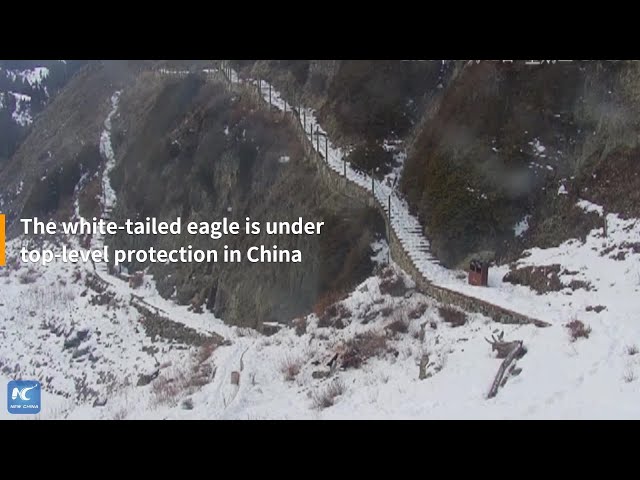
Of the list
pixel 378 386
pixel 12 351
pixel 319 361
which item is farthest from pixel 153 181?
pixel 378 386

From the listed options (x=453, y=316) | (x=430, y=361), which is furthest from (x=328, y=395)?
(x=453, y=316)

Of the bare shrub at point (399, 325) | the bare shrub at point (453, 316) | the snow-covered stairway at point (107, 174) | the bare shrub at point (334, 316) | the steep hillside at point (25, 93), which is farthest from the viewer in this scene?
the steep hillside at point (25, 93)

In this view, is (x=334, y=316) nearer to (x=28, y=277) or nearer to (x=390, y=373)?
(x=390, y=373)

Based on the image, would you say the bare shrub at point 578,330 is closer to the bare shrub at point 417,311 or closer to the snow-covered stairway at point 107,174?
the bare shrub at point 417,311

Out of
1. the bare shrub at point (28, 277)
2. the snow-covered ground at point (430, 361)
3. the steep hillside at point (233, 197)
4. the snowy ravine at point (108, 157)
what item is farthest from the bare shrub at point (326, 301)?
the snowy ravine at point (108, 157)

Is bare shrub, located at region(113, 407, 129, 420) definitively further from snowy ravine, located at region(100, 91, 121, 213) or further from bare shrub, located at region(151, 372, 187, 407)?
snowy ravine, located at region(100, 91, 121, 213)
